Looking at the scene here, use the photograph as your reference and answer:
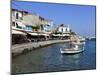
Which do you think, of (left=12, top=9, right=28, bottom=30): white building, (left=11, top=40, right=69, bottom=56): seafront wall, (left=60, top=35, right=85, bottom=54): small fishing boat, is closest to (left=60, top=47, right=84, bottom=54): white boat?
(left=60, top=35, right=85, bottom=54): small fishing boat

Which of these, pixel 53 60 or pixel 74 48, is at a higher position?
pixel 74 48

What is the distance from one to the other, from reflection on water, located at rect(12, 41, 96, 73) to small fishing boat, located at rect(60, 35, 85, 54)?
5 cm

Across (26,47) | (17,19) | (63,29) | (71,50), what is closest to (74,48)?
(71,50)

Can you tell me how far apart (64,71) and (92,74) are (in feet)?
1.25

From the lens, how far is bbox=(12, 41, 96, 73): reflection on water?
248 cm

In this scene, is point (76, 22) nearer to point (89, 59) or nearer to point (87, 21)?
point (87, 21)

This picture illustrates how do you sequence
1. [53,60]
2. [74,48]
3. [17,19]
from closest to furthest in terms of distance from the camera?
[17,19]
[53,60]
[74,48]

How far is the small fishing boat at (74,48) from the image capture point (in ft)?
8.71

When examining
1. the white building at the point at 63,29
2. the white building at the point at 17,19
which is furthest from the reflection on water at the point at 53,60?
the white building at the point at 17,19

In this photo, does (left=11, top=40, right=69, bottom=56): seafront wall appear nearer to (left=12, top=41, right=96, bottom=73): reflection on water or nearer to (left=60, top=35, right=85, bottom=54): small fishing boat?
(left=12, top=41, right=96, bottom=73): reflection on water

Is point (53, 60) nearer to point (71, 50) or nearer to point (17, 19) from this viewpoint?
point (71, 50)

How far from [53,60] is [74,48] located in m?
0.31

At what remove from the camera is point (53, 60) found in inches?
102

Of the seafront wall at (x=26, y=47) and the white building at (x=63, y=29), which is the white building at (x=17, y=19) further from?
the white building at (x=63, y=29)
